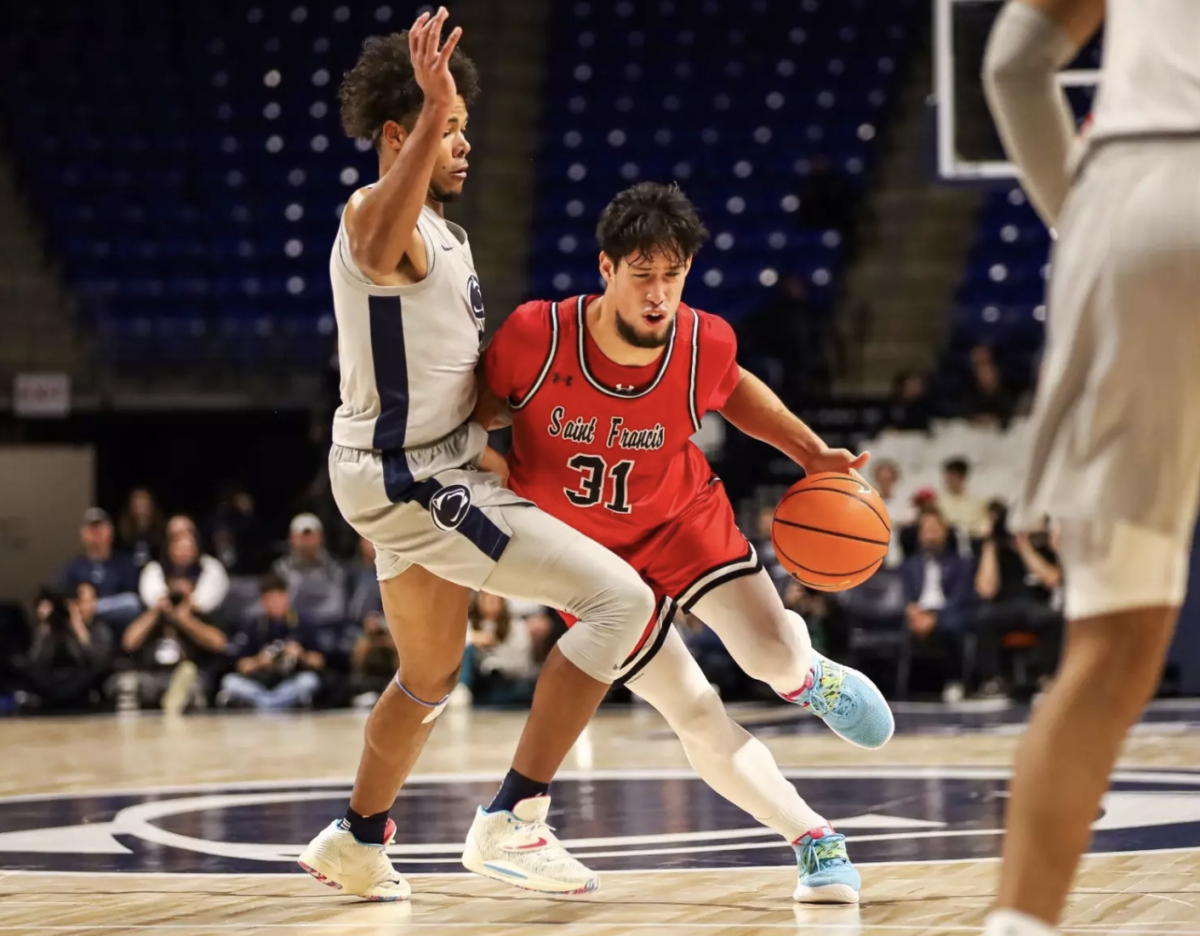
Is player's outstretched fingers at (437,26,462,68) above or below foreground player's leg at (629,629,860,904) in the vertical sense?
above

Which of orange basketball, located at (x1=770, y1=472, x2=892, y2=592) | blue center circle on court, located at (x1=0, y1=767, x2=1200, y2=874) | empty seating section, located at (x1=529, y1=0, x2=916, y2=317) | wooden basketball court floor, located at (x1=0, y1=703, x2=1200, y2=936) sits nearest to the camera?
wooden basketball court floor, located at (x1=0, y1=703, x2=1200, y2=936)

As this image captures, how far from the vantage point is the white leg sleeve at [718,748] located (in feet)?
13.0

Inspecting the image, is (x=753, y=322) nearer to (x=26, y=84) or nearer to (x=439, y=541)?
(x=26, y=84)

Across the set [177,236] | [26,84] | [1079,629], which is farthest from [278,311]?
[1079,629]

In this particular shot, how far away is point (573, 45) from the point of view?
18031mm

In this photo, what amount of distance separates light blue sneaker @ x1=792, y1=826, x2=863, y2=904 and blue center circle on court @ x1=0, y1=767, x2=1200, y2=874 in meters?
0.54

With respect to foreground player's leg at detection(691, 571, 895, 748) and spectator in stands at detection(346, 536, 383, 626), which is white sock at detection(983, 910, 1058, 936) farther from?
spectator in stands at detection(346, 536, 383, 626)

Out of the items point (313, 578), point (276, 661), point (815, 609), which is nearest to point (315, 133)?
point (313, 578)

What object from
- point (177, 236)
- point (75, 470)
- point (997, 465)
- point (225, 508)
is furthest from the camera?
point (177, 236)

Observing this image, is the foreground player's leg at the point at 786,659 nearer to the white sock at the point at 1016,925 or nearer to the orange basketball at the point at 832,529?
the orange basketball at the point at 832,529

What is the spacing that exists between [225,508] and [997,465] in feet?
19.6

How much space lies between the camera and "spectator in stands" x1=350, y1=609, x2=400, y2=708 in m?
12.0

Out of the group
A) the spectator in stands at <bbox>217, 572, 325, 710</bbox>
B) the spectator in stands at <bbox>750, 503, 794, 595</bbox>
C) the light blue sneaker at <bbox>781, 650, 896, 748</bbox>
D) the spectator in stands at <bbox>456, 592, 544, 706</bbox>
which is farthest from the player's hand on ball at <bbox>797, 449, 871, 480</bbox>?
the spectator in stands at <bbox>217, 572, 325, 710</bbox>

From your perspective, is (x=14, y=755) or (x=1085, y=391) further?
(x=14, y=755)
